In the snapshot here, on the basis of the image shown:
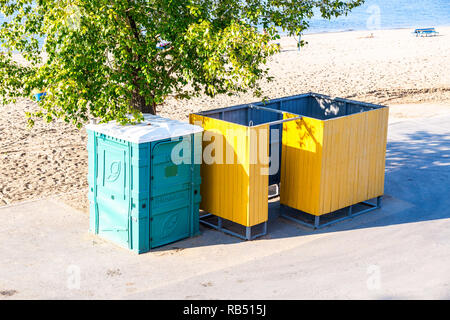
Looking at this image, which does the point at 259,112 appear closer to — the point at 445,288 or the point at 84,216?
the point at 84,216

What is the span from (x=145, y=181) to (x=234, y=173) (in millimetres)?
1432

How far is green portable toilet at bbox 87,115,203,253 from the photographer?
931 centimetres

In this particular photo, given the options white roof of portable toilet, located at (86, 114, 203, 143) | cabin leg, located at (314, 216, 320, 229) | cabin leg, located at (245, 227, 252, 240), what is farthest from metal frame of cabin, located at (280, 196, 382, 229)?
white roof of portable toilet, located at (86, 114, 203, 143)

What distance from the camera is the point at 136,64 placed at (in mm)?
10023

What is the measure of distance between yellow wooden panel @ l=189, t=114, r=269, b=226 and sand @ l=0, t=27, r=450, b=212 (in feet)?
8.65

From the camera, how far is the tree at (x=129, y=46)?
9.56 m

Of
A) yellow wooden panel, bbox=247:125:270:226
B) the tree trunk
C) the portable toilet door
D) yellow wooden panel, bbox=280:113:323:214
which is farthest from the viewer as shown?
the tree trunk

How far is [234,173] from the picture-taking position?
32.8ft

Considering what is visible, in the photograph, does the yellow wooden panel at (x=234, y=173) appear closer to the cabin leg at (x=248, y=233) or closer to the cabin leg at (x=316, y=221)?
the cabin leg at (x=248, y=233)

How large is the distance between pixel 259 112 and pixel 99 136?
3.38 metres

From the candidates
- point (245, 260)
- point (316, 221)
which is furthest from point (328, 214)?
point (245, 260)

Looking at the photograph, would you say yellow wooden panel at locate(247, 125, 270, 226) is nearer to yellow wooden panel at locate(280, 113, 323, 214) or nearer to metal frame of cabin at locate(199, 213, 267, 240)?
metal frame of cabin at locate(199, 213, 267, 240)
